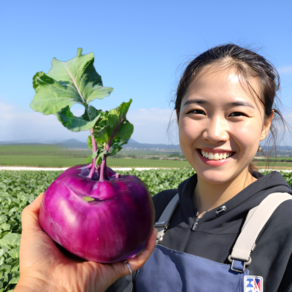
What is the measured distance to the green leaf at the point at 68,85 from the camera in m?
1.11

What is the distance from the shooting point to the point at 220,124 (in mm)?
1508

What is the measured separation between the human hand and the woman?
0.53m

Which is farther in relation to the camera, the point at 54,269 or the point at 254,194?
the point at 254,194

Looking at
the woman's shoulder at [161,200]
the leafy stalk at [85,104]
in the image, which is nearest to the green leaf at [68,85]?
the leafy stalk at [85,104]

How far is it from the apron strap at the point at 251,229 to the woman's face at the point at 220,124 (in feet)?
0.80

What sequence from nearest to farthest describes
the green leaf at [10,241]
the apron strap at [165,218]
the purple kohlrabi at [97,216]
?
the purple kohlrabi at [97,216]
the apron strap at [165,218]
the green leaf at [10,241]

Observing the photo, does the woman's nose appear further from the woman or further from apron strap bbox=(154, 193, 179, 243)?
apron strap bbox=(154, 193, 179, 243)

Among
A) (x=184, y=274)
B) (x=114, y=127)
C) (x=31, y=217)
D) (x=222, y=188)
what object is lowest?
(x=184, y=274)

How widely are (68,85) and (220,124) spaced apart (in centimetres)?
81

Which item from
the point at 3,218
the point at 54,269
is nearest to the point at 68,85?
the point at 54,269

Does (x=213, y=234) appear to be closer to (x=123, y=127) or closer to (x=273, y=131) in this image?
(x=123, y=127)

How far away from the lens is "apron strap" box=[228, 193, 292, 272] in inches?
53.6

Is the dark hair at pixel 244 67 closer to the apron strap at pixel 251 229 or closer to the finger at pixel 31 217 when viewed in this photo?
the apron strap at pixel 251 229

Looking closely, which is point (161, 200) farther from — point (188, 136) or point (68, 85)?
point (68, 85)
